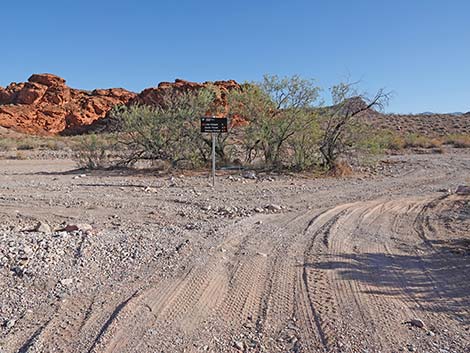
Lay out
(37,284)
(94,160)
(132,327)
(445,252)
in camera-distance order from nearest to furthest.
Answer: (132,327) < (37,284) < (445,252) < (94,160)

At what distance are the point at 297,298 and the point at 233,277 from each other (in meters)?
0.95

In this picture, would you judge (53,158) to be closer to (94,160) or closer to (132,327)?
(94,160)

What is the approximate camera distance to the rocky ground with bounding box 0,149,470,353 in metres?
3.61

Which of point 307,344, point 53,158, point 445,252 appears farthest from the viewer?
point 53,158

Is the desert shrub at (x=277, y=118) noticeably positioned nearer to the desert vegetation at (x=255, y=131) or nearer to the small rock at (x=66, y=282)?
the desert vegetation at (x=255, y=131)

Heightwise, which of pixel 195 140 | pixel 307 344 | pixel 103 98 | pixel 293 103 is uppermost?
pixel 103 98

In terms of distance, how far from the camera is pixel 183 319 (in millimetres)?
3904

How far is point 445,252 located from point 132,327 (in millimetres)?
4840

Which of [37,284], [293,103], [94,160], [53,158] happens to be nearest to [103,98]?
[53,158]

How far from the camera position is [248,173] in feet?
52.6

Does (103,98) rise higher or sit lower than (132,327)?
higher

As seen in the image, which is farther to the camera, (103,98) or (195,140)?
(103,98)

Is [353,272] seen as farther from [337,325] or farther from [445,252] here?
[445,252]

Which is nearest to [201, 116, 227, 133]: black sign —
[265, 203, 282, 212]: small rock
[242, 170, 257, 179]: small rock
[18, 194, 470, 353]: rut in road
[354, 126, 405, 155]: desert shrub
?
[242, 170, 257, 179]: small rock
